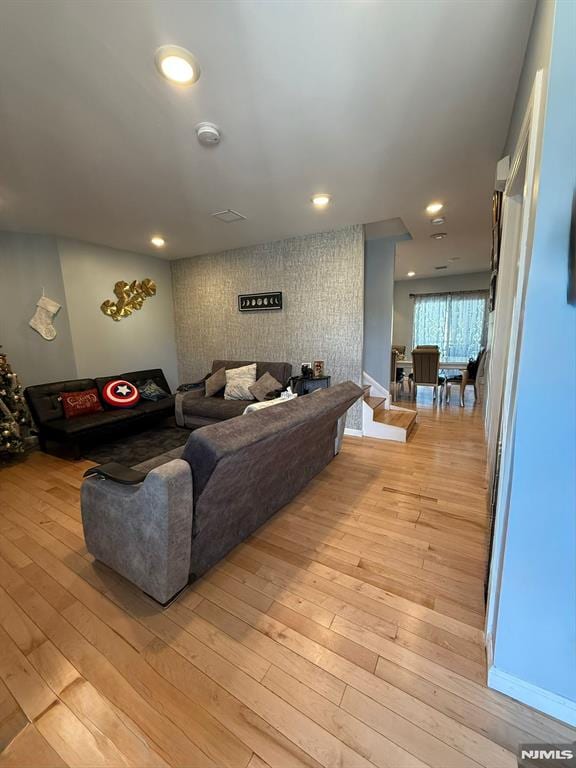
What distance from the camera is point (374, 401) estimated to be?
4.36m

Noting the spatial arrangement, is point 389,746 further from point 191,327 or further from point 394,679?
point 191,327

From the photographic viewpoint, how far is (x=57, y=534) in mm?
2051

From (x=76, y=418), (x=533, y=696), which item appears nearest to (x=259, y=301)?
(x=76, y=418)

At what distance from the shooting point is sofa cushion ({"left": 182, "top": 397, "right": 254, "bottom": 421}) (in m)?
3.79

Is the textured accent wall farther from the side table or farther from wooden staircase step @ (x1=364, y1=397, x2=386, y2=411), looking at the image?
wooden staircase step @ (x1=364, y1=397, x2=386, y2=411)

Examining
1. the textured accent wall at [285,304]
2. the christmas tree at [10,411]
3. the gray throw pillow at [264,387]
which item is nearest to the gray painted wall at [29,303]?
the christmas tree at [10,411]

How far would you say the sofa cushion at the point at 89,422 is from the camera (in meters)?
3.18

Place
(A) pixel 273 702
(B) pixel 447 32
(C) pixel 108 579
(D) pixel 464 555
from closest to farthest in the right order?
(A) pixel 273 702 → (B) pixel 447 32 → (C) pixel 108 579 → (D) pixel 464 555

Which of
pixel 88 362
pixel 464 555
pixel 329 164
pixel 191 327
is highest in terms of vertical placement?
pixel 329 164

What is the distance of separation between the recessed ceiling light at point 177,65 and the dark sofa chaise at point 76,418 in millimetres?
3127

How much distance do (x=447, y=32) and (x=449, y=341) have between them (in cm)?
707

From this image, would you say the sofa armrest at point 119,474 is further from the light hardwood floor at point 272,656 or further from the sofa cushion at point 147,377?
the sofa cushion at point 147,377

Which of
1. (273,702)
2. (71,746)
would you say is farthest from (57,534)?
(273,702)

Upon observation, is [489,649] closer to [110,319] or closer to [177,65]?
[177,65]
